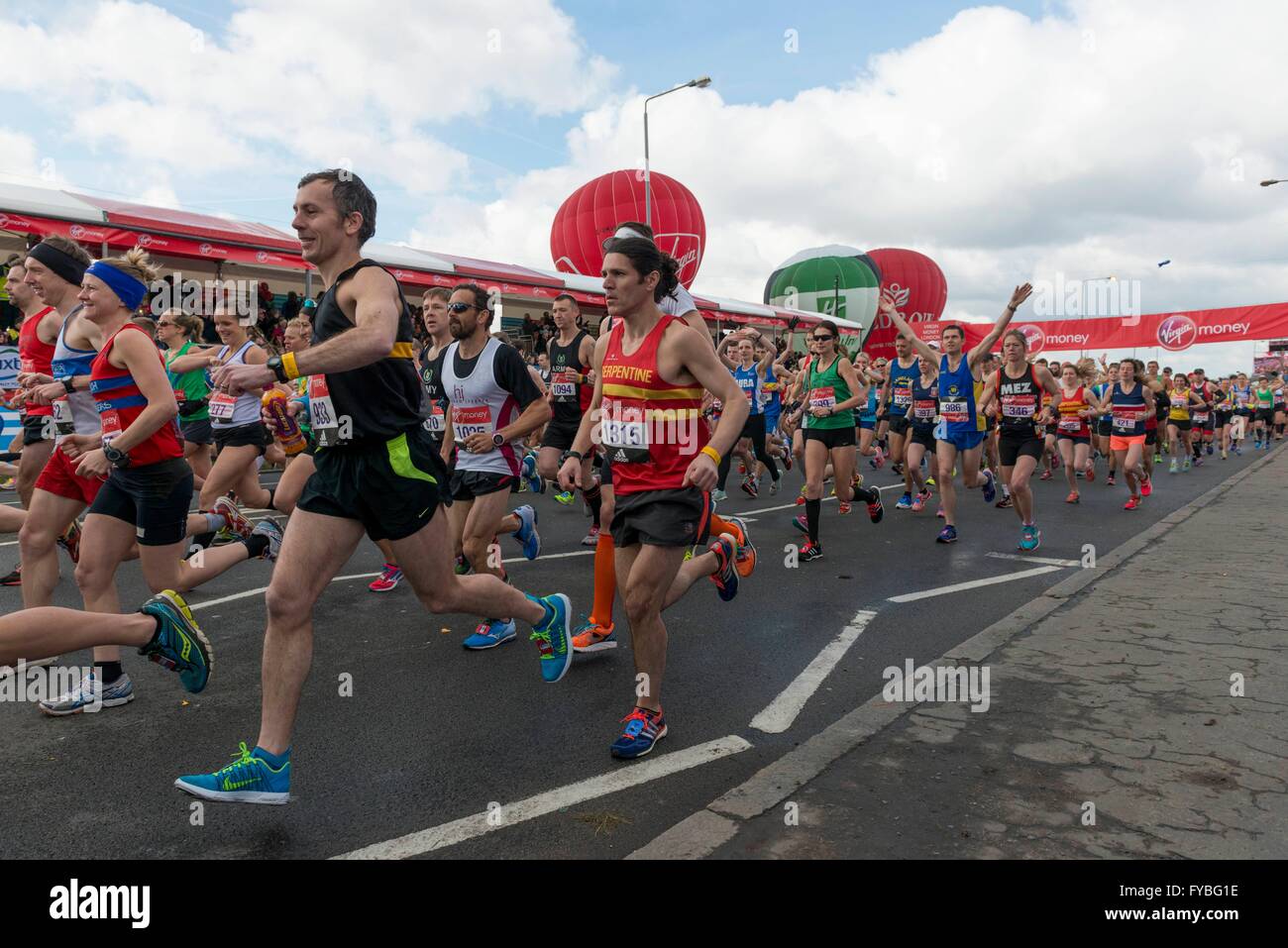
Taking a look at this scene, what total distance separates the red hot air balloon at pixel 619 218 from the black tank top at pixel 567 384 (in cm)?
2369

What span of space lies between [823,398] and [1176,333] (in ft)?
130

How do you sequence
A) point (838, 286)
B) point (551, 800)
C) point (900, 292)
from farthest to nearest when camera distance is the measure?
point (900, 292) < point (838, 286) < point (551, 800)

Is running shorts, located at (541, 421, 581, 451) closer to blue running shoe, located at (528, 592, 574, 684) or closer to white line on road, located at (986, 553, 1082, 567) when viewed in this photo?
blue running shoe, located at (528, 592, 574, 684)

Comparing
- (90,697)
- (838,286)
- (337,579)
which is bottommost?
(90,697)

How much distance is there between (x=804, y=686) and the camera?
4.14 meters

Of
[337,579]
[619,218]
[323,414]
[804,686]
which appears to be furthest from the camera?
[619,218]

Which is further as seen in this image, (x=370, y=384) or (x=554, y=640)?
(x=554, y=640)

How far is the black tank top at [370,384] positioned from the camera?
3.02 m

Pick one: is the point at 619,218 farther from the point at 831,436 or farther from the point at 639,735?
the point at 639,735

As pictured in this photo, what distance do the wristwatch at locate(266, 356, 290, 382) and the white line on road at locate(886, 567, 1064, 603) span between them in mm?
4443

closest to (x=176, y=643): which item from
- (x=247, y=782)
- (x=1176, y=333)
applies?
(x=247, y=782)

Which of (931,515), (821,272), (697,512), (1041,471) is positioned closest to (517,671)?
(697,512)
